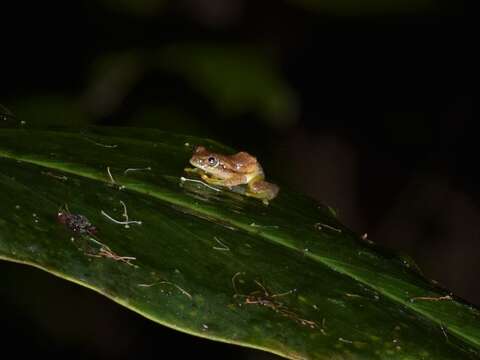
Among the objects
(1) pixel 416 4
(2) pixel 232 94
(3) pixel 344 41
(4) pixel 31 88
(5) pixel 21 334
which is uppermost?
(1) pixel 416 4

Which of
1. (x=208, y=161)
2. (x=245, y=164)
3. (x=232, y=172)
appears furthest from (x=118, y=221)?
(x=245, y=164)

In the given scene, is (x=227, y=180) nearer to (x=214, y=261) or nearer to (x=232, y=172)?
(x=232, y=172)

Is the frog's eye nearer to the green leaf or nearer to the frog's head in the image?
the frog's head

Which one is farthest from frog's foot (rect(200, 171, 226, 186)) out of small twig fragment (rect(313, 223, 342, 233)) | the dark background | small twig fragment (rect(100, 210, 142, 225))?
small twig fragment (rect(100, 210, 142, 225))

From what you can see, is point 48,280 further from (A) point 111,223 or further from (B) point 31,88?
(A) point 111,223

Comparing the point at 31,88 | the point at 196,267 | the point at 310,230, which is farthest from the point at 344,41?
the point at 196,267

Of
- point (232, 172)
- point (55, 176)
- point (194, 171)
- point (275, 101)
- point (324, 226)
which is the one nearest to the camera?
point (55, 176)
